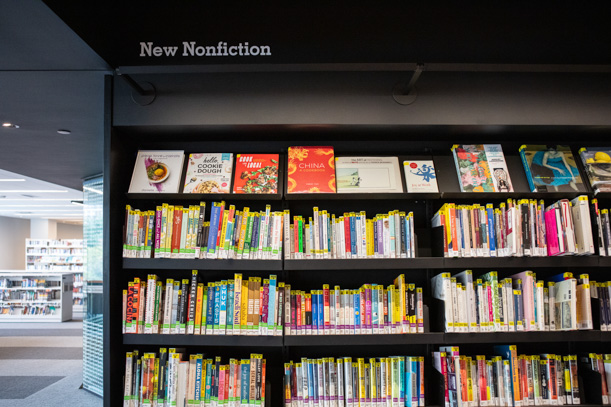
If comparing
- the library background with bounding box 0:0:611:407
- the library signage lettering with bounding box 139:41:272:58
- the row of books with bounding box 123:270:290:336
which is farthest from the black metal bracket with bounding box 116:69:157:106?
the row of books with bounding box 123:270:290:336

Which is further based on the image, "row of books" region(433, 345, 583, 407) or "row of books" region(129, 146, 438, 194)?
"row of books" region(129, 146, 438, 194)

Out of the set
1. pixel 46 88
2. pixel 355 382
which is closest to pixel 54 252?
pixel 46 88

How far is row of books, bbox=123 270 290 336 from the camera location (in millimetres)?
2492

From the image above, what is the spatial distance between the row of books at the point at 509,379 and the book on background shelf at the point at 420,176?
978mm

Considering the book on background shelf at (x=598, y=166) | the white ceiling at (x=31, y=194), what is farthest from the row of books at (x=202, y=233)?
the white ceiling at (x=31, y=194)

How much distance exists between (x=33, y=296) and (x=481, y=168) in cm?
1117

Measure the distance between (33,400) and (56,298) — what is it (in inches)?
268

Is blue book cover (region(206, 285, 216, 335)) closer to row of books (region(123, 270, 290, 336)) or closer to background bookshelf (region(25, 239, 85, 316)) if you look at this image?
row of books (region(123, 270, 290, 336))

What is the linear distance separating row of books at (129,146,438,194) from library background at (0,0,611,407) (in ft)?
0.04

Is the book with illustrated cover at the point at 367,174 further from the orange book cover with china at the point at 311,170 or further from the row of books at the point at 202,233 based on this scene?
the row of books at the point at 202,233

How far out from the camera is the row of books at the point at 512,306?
248 cm

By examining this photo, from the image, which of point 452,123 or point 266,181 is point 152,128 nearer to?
point 266,181

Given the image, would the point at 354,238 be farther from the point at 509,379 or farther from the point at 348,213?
the point at 509,379

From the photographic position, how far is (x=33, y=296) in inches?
407
